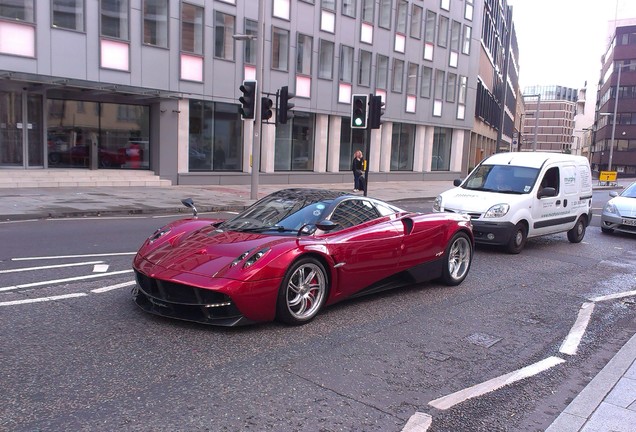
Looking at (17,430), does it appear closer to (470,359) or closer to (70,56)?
(470,359)

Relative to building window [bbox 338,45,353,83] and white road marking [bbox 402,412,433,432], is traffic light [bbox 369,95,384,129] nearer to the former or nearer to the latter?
white road marking [bbox 402,412,433,432]

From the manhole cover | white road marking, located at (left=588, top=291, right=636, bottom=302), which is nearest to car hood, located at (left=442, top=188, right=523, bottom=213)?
white road marking, located at (left=588, top=291, right=636, bottom=302)

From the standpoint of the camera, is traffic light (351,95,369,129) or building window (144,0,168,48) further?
building window (144,0,168,48)

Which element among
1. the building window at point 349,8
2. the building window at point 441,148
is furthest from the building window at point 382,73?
the building window at point 441,148

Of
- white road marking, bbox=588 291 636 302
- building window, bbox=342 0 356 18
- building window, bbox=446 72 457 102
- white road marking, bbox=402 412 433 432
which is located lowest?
white road marking, bbox=588 291 636 302

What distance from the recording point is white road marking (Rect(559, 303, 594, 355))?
529cm

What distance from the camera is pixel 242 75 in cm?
2450

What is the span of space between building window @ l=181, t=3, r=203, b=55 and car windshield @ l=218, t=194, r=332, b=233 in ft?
58.7

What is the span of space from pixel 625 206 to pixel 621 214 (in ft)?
0.90

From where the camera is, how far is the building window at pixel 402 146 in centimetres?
3412

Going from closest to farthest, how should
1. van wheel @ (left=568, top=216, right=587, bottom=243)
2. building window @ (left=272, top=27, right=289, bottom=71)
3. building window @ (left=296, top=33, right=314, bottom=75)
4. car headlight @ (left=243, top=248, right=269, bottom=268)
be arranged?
car headlight @ (left=243, top=248, right=269, bottom=268) < van wheel @ (left=568, top=216, right=587, bottom=243) < building window @ (left=272, top=27, right=289, bottom=71) < building window @ (left=296, top=33, right=314, bottom=75)

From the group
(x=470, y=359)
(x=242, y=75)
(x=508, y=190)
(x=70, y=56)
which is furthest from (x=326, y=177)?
(x=470, y=359)

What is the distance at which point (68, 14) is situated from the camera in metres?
19.2

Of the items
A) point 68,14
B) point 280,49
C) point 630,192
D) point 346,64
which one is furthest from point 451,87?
point 68,14
